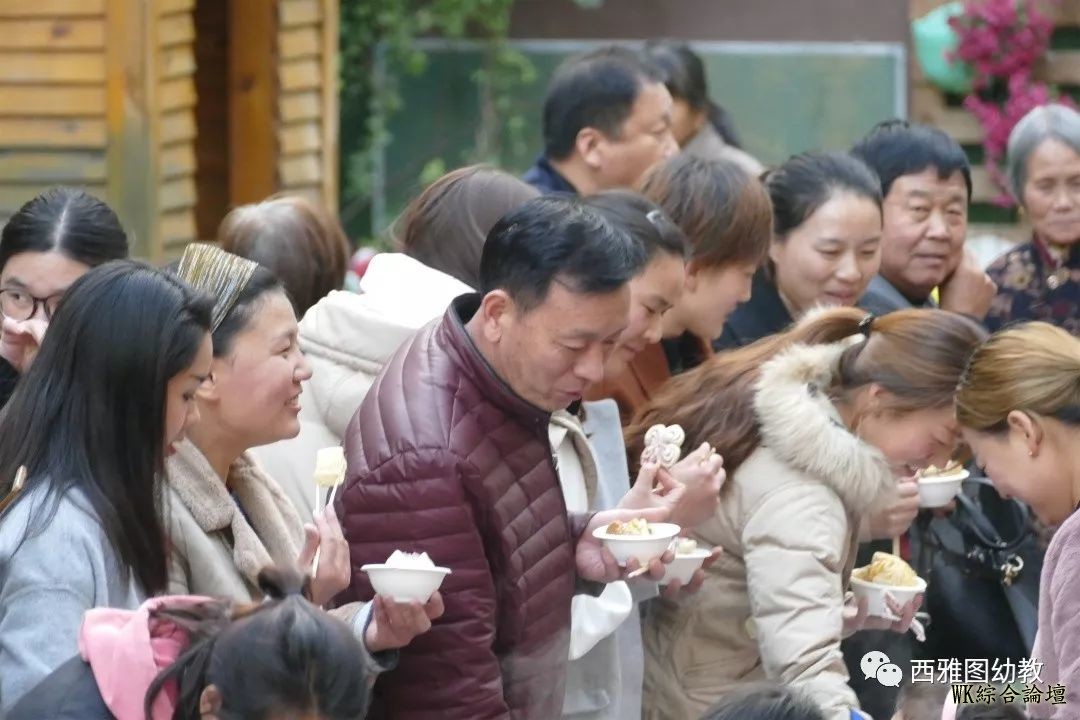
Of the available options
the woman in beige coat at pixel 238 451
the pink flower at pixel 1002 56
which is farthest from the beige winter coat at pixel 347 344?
the pink flower at pixel 1002 56

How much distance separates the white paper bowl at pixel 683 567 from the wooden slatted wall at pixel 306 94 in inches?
210

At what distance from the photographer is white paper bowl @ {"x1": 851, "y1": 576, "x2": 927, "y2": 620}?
413cm

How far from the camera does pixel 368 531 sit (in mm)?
3246

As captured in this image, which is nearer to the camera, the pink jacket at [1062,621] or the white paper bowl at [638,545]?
the pink jacket at [1062,621]

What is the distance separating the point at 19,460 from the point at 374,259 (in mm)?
1200

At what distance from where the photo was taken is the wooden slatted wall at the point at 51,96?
294 inches

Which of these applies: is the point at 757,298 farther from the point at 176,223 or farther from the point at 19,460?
the point at 176,223

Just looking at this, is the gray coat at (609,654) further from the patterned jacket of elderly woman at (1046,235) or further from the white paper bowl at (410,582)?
the patterned jacket of elderly woman at (1046,235)

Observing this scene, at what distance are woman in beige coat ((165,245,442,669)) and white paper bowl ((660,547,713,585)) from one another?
0.80m

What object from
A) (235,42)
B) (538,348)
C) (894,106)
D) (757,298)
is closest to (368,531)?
(538,348)

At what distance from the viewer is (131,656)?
2.75 metres

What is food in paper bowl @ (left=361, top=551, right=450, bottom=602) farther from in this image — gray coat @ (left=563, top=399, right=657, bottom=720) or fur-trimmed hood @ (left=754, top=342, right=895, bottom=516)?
fur-trimmed hood @ (left=754, top=342, right=895, bottom=516)

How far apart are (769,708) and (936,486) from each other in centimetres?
180

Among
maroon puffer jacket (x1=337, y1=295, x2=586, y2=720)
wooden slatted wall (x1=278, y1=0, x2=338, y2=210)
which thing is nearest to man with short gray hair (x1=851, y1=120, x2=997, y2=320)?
maroon puffer jacket (x1=337, y1=295, x2=586, y2=720)
